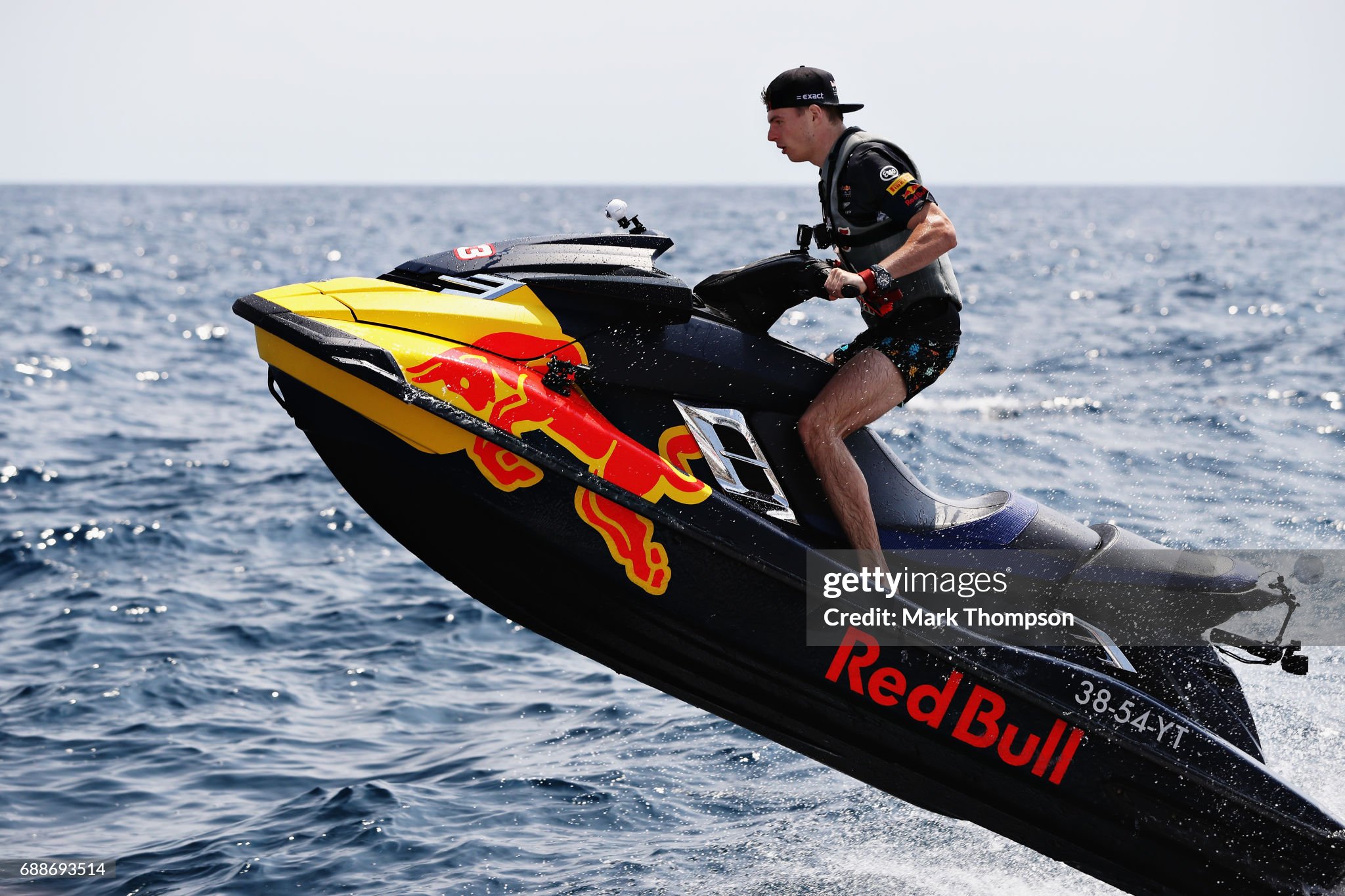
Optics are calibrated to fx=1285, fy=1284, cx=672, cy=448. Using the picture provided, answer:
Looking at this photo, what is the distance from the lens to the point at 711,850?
5039mm

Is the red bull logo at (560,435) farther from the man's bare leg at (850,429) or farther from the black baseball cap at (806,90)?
the black baseball cap at (806,90)

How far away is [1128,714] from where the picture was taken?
4.08m

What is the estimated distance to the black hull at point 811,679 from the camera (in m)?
3.91

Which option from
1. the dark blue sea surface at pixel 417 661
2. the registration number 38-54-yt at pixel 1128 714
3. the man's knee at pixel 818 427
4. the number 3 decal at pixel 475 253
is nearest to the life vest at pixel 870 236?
the man's knee at pixel 818 427

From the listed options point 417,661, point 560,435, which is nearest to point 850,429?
point 560,435

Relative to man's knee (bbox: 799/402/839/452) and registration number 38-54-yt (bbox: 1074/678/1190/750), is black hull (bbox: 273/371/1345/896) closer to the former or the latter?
registration number 38-54-yt (bbox: 1074/678/1190/750)

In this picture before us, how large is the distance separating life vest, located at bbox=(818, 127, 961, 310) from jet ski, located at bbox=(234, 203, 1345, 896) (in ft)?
0.47

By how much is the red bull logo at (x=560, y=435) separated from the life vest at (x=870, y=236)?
2.87 feet

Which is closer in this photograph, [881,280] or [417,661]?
[881,280]

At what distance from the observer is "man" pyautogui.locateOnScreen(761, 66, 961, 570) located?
3.84 meters

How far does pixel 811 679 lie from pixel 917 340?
1.12 m

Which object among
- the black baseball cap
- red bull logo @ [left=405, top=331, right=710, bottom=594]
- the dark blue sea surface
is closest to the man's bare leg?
red bull logo @ [left=405, top=331, right=710, bottom=594]

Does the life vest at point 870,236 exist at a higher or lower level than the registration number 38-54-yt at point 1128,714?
higher

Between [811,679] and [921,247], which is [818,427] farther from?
[811,679]
